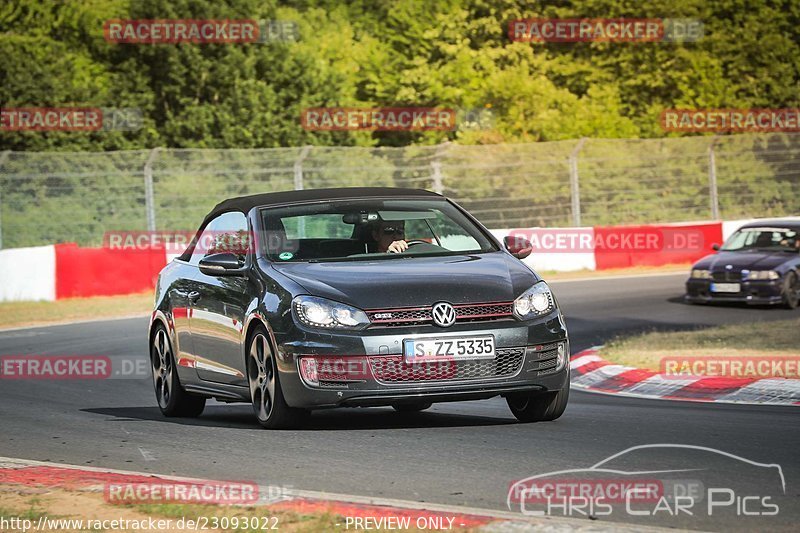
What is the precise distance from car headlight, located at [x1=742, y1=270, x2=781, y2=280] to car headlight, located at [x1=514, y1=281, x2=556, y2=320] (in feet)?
42.9

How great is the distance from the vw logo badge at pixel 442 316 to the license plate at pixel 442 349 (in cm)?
9

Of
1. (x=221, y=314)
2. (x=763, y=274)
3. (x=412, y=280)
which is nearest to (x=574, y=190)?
(x=763, y=274)

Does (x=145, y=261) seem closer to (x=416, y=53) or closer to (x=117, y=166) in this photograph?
(x=117, y=166)

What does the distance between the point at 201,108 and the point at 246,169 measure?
45.5ft

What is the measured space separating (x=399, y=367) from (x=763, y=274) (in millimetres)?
13951

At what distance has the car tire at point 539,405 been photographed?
9.42 meters

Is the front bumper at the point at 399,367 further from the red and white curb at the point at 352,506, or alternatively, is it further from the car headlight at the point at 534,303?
the red and white curb at the point at 352,506

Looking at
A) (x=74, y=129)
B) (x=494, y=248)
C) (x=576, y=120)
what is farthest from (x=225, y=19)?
(x=494, y=248)

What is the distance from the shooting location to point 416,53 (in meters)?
49.2

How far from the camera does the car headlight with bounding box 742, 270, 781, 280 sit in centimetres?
2159

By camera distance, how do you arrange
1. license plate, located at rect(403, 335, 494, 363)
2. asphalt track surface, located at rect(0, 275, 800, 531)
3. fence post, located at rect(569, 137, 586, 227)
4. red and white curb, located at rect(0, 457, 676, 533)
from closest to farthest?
red and white curb, located at rect(0, 457, 676, 533) → asphalt track surface, located at rect(0, 275, 800, 531) → license plate, located at rect(403, 335, 494, 363) → fence post, located at rect(569, 137, 586, 227)

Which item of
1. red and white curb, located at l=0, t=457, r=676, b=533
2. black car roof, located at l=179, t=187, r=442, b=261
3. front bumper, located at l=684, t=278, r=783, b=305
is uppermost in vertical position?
black car roof, located at l=179, t=187, r=442, b=261

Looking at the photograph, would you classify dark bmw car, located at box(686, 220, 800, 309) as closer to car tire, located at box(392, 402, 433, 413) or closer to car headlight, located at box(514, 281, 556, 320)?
car tire, located at box(392, 402, 433, 413)

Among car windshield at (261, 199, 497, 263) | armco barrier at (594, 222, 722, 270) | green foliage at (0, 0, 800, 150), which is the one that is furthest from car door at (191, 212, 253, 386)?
green foliage at (0, 0, 800, 150)
